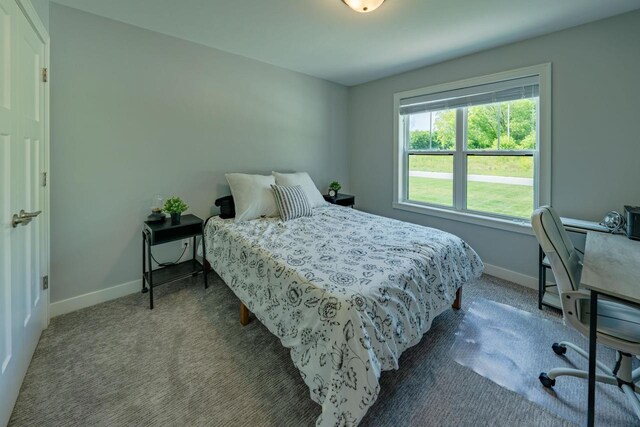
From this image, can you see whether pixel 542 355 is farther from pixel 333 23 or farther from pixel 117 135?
pixel 117 135

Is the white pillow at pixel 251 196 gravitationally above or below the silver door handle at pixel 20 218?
above

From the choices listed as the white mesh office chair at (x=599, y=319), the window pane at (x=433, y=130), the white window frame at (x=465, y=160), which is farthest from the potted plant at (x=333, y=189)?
the white mesh office chair at (x=599, y=319)

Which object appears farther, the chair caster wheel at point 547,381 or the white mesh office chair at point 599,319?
the chair caster wheel at point 547,381

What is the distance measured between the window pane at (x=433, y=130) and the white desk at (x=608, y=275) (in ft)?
6.32

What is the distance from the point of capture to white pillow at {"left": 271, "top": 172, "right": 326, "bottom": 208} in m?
3.18

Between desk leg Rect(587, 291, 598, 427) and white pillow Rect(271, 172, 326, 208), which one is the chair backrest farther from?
white pillow Rect(271, 172, 326, 208)

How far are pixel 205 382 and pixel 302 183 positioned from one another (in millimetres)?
2185

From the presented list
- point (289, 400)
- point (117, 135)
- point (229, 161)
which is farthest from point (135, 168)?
point (289, 400)

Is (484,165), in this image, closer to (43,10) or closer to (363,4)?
(363,4)

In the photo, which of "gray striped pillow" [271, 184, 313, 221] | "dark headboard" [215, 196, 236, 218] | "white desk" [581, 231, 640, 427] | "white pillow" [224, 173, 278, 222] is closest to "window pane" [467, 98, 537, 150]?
"white desk" [581, 231, 640, 427]

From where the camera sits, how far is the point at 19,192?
1.51 meters

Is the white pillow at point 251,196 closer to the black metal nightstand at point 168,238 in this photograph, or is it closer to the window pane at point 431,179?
the black metal nightstand at point 168,238

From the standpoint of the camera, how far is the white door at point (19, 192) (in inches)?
50.8

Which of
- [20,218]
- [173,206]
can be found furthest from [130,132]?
[20,218]
